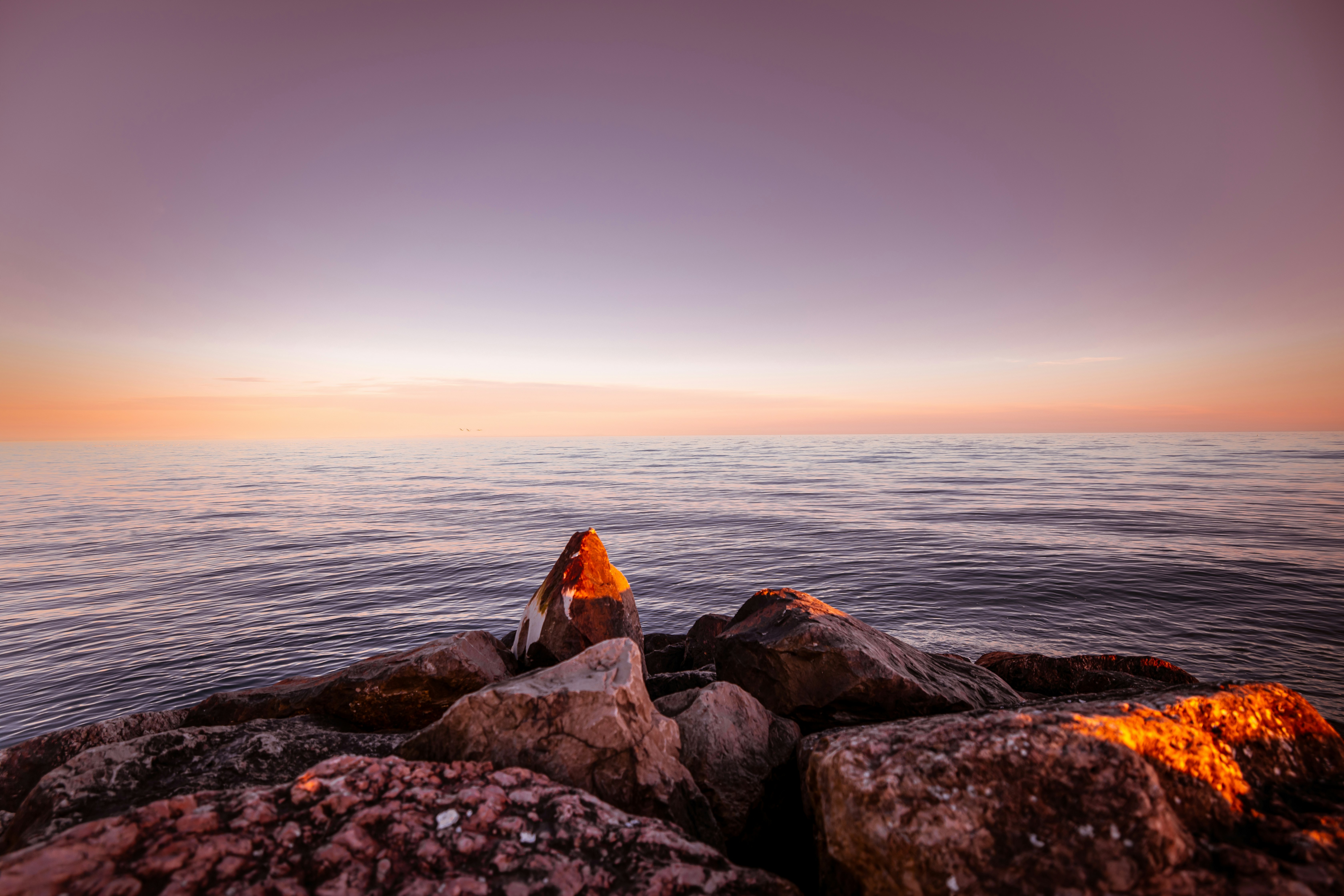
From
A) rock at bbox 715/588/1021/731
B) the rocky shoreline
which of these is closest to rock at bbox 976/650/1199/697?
rock at bbox 715/588/1021/731

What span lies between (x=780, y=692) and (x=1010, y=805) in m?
3.36

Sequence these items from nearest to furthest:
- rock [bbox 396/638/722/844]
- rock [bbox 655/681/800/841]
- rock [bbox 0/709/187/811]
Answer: rock [bbox 396/638/722/844] < rock [bbox 655/681/800/841] < rock [bbox 0/709/187/811]

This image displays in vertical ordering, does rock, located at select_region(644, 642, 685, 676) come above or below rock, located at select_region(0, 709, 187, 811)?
below

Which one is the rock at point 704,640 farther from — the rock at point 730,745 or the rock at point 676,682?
the rock at point 730,745

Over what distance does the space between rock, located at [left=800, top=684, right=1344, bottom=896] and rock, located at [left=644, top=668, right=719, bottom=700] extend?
3751mm

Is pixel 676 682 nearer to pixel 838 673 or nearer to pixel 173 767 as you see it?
pixel 838 673

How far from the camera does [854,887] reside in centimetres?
302

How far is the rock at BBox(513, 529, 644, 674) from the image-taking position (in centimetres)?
776

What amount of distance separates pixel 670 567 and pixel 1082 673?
473 inches

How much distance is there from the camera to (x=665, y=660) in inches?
381

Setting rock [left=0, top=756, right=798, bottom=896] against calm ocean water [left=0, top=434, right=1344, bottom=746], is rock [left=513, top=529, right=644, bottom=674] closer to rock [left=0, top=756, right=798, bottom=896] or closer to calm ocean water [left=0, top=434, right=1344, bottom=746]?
rock [left=0, top=756, right=798, bottom=896]

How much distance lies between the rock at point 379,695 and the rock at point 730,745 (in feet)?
8.90

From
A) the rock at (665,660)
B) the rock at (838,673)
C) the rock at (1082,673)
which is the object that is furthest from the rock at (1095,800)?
the rock at (665,660)

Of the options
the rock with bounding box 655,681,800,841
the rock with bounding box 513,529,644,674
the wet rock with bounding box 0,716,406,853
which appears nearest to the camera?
the wet rock with bounding box 0,716,406,853
